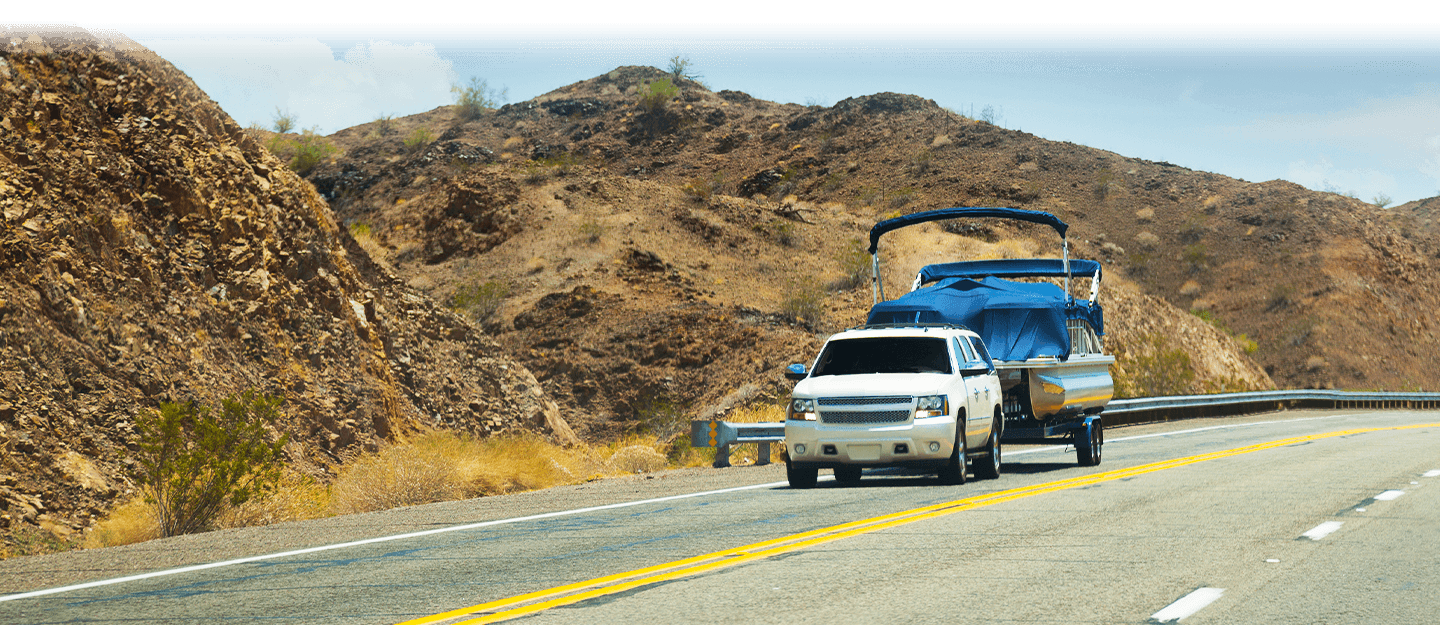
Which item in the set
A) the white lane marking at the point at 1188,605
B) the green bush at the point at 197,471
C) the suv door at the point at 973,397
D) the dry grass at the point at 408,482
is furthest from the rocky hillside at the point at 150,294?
the white lane marking at the point at 1188,605

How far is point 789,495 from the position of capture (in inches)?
581

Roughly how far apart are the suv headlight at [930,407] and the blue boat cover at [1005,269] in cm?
673

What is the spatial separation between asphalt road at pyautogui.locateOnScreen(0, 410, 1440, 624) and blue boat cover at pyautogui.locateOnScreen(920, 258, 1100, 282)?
225 inches

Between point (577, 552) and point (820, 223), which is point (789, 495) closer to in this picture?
point (577, 552)

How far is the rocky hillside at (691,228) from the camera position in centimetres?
4556

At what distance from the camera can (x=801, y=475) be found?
15.7m

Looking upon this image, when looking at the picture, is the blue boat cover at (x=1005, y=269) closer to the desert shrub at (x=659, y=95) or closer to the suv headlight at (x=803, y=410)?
the suv headlight at (x=803, y=410)

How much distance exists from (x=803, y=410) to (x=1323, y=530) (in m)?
6.05

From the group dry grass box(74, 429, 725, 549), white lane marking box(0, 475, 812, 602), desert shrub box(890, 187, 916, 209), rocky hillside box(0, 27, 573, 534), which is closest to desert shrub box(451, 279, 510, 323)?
rocky hillside box(0, 27, 573, 534)

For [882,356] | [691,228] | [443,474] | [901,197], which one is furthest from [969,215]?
[901,197]

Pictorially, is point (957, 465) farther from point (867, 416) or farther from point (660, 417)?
point (660, 417)

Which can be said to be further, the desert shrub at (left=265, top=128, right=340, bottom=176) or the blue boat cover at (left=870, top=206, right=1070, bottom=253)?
the desert shrub at (left=265, top=128, right=340, bottom=176)

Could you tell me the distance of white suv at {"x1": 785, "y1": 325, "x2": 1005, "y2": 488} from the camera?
14.8 meters

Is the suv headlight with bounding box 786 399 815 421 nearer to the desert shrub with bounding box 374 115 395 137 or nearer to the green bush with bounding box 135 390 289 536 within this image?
the green bush with bounding box 135 390 289 536
